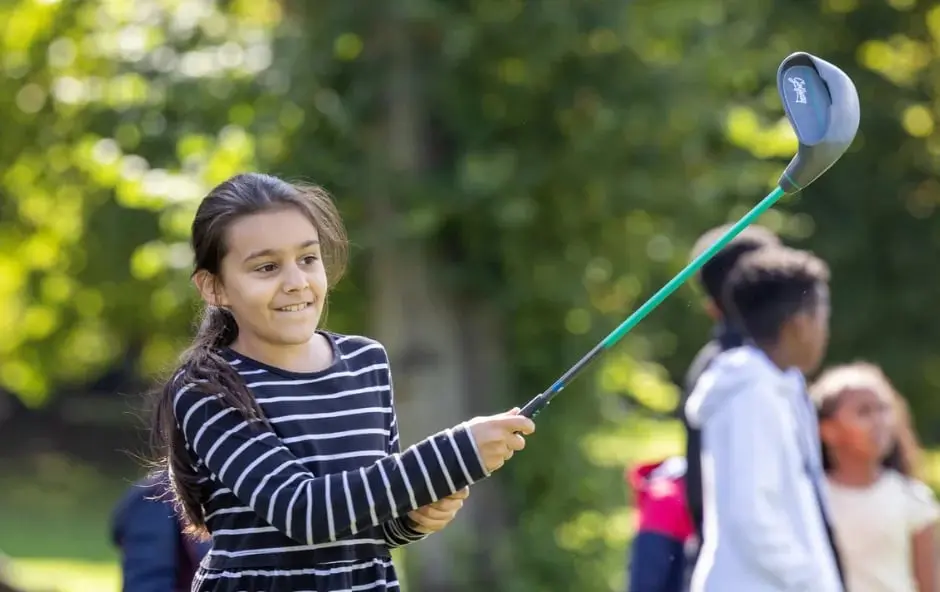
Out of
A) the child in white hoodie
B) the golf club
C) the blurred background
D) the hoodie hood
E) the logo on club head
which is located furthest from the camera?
the blurred background

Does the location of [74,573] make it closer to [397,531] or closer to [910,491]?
[910,491]

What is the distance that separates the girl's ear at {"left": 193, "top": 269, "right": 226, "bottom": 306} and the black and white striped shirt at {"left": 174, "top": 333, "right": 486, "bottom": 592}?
0.41 ft

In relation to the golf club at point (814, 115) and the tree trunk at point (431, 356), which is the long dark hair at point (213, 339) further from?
the tree trunk at point (431, 356)

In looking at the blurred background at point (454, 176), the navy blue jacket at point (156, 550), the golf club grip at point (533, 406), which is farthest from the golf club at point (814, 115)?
the blurred background at point (454, 176)

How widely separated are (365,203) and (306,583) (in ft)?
15.5

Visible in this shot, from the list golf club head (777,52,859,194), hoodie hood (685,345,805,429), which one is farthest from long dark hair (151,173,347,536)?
hoodie hood (685,345,805,429)

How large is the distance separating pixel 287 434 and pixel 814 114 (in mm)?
1138

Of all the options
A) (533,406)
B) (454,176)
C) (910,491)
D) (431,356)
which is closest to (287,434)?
(533,406)

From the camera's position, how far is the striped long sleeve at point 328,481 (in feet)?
7.30

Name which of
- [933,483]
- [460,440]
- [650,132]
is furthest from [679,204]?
[933,483]

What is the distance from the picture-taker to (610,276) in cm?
750

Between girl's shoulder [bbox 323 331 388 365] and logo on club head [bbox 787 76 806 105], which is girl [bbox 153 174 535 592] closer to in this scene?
girl's shoulder [bbox 323 331 388 365]

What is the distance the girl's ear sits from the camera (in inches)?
97.4

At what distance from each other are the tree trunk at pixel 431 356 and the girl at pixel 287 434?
4534 mm
